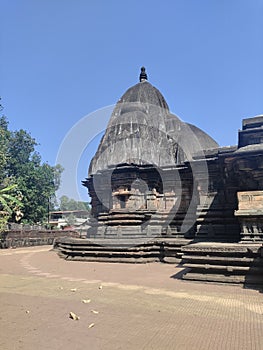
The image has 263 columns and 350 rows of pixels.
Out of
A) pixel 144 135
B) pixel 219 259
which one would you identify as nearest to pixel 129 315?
pixel 219 259

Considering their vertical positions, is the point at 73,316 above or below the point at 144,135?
below

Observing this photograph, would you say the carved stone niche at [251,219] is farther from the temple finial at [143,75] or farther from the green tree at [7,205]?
the temple finial at [143,75]

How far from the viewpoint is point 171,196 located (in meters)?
18.0

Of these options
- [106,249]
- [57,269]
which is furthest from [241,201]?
[57,269]

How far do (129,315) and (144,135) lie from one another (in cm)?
1787

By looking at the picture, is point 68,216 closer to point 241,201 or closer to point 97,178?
point 97,178

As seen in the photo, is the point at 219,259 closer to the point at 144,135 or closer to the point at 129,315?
the point at 129,315

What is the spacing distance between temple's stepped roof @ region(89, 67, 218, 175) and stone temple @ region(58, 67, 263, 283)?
0.08 metres

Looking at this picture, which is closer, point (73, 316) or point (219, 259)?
point (73, 316)

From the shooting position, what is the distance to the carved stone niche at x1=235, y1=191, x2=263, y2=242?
9109 mm

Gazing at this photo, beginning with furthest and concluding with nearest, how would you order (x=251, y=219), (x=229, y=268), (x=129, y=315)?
(x=251, y=219)
(x=229, y=268)
(x=129, y=315)

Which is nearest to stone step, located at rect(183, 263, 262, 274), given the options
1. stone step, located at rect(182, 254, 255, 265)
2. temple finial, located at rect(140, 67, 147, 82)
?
stone step, located at rect(182, 254, 255, 265)

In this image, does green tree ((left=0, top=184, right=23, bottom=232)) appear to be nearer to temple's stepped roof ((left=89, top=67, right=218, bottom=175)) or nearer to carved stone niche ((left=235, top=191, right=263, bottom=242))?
temple's stepped roof ((left=89, top=67, right=218, bottom=175))

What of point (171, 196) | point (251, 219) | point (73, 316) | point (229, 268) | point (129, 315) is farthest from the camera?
point (171, 196)
